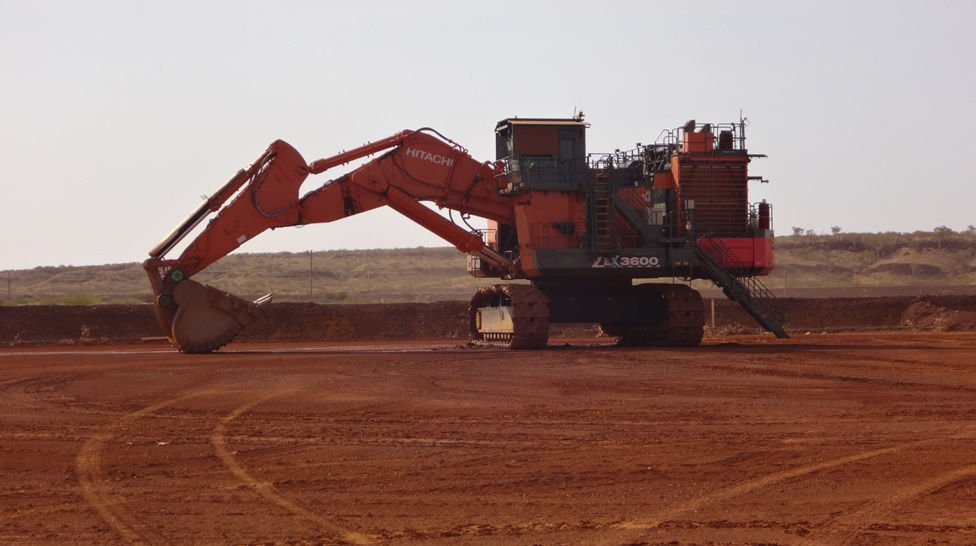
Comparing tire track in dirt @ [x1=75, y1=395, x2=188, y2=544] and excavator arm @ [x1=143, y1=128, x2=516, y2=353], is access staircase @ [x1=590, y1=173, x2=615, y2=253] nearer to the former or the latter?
excavator arm @ [x1=143, y1=128, x2=516, y2=353]

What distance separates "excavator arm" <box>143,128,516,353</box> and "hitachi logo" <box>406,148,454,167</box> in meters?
0.02

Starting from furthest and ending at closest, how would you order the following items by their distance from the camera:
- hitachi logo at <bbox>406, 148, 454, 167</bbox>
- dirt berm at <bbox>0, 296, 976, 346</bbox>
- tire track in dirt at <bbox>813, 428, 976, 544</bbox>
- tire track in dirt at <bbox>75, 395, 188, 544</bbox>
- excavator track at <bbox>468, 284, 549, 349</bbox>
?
dirt berm at <bbox>0, 296, 976, 346</bbox>
hitachi logo at <bbox>406, 148, 454, 167</bbox>
excavator track at <bbox>468, 284, 549, 349</bbox>
tire track in dirt at <bbox>75, 395, 188, 544</bbox>
tire track in dirt at <bbox>813, 428, 976, 544</bbox>

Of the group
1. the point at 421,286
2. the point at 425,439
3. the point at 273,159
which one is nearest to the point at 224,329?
the point at 273,159

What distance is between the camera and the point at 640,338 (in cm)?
3319

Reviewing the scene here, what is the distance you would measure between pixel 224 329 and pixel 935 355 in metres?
15.3

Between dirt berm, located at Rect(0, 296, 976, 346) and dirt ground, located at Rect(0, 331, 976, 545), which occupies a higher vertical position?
dirt berm, located at Rect(0, 296, 976, 346)

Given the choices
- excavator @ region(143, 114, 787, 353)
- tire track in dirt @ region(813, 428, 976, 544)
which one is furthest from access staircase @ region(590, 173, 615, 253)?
tire track in dirt @ region(813, 428, 976, 544)

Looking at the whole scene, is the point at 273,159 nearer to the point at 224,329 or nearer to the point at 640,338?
the point at 224,329

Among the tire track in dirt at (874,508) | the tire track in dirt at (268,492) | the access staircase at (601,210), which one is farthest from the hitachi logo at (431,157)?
the tire track in dirt at (874,508)

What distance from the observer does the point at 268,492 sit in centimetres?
1123

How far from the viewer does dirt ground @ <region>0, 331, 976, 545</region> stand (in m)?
9.86

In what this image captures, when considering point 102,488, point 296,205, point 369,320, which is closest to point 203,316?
point 296,205

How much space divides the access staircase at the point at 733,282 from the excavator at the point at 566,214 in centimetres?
3

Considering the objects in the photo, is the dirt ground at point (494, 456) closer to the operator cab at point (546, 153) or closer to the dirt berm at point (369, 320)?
the operator cab at point (546, 153)
